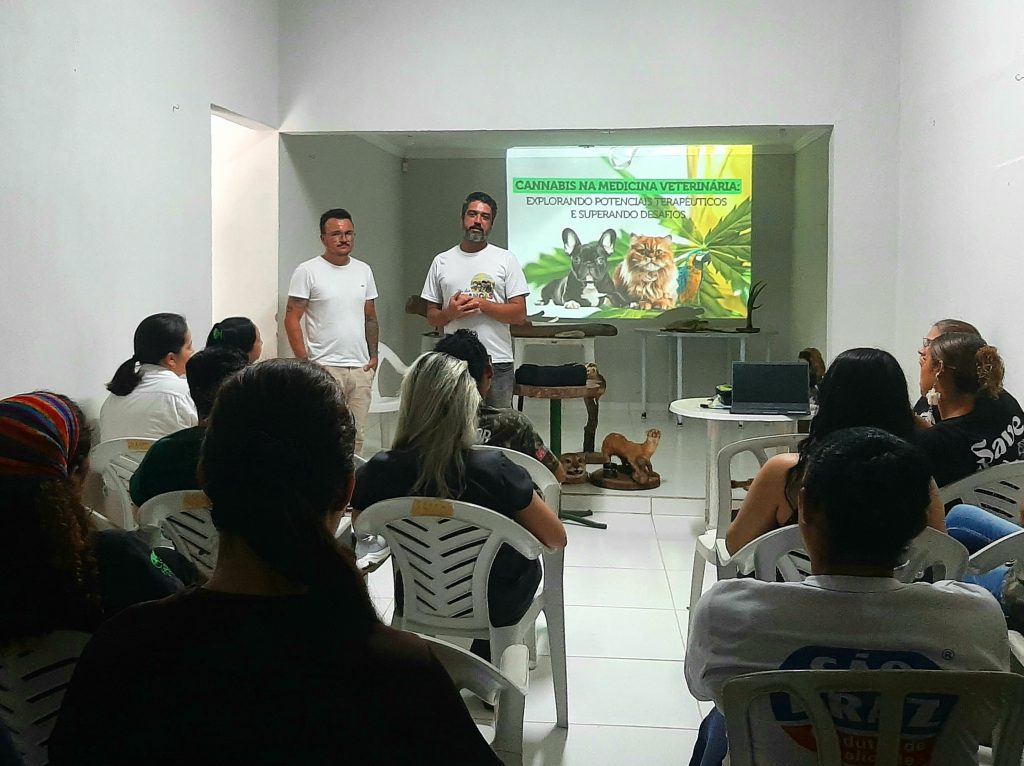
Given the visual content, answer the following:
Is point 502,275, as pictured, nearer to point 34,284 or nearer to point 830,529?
point 34,284

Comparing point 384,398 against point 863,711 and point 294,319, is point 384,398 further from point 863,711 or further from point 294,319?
point 863,711

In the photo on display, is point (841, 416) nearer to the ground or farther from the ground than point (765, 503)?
farther from the ground

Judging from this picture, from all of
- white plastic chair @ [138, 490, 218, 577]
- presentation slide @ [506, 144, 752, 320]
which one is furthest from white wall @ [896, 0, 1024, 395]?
white plastic chair @ [138, 490, 218, 577]

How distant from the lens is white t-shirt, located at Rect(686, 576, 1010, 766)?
52.6 inches

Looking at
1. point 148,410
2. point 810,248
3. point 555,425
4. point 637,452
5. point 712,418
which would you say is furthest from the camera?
point 810,248

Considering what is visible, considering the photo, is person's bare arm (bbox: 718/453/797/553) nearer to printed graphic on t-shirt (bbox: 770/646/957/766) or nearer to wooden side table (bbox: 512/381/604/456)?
printed graphic on t-shirt (bbox: 770/646/957/766)

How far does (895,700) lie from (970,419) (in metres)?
1.70

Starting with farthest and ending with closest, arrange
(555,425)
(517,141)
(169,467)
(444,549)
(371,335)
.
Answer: (517,141), (555,425), (371,335), (169,467), (444,549)

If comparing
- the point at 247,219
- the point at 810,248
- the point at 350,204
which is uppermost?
the point at 350,204

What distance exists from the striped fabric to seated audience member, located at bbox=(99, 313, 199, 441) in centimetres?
190

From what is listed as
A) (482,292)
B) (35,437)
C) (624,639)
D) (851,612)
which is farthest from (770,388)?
(35,437)

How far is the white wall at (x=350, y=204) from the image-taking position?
5703 mm

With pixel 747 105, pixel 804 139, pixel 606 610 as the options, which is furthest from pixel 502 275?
pixel 804 139

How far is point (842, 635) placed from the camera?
1344mm
